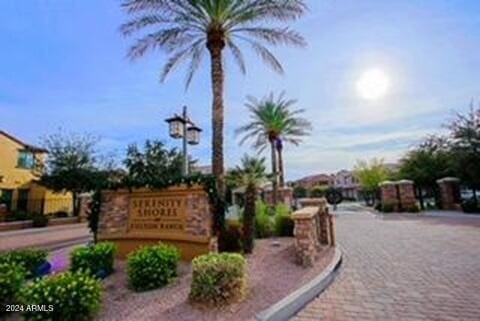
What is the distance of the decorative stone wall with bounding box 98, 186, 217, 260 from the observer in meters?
8.84

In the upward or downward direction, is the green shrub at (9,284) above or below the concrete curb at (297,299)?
above

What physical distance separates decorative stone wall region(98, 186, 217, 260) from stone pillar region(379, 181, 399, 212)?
22283 millimetres

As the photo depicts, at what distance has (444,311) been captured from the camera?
5355 millimetres

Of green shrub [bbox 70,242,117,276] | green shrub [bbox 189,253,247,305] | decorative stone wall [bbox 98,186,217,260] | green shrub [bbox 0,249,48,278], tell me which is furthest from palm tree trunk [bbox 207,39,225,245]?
green shrub [bbox 0,249,48,278]

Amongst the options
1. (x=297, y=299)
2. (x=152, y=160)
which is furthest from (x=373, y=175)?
(x=297, y=299)

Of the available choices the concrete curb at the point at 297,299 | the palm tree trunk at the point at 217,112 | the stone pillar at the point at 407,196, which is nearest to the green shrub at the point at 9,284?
the concrete curb at the point at 297,299

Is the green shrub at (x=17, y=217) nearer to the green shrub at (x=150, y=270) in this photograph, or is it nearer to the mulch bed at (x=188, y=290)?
the mulch bed at (x=188, y=290)

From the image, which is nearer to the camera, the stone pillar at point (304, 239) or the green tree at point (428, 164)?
the stone pillar at point (304, 239)

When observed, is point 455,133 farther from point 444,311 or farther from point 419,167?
point 444,311

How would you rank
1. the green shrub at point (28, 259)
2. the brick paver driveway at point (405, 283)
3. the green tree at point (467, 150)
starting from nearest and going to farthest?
1. the brick paver driveway at point (405, 283)
2. the green shrub at point (28, 259)
3. the green tree at point (467, 150)

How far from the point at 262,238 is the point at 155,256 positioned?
5.47 meters

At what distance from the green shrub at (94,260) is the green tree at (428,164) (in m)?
25.8

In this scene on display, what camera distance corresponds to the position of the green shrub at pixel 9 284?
5.96 meters

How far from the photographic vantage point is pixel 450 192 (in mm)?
25500
